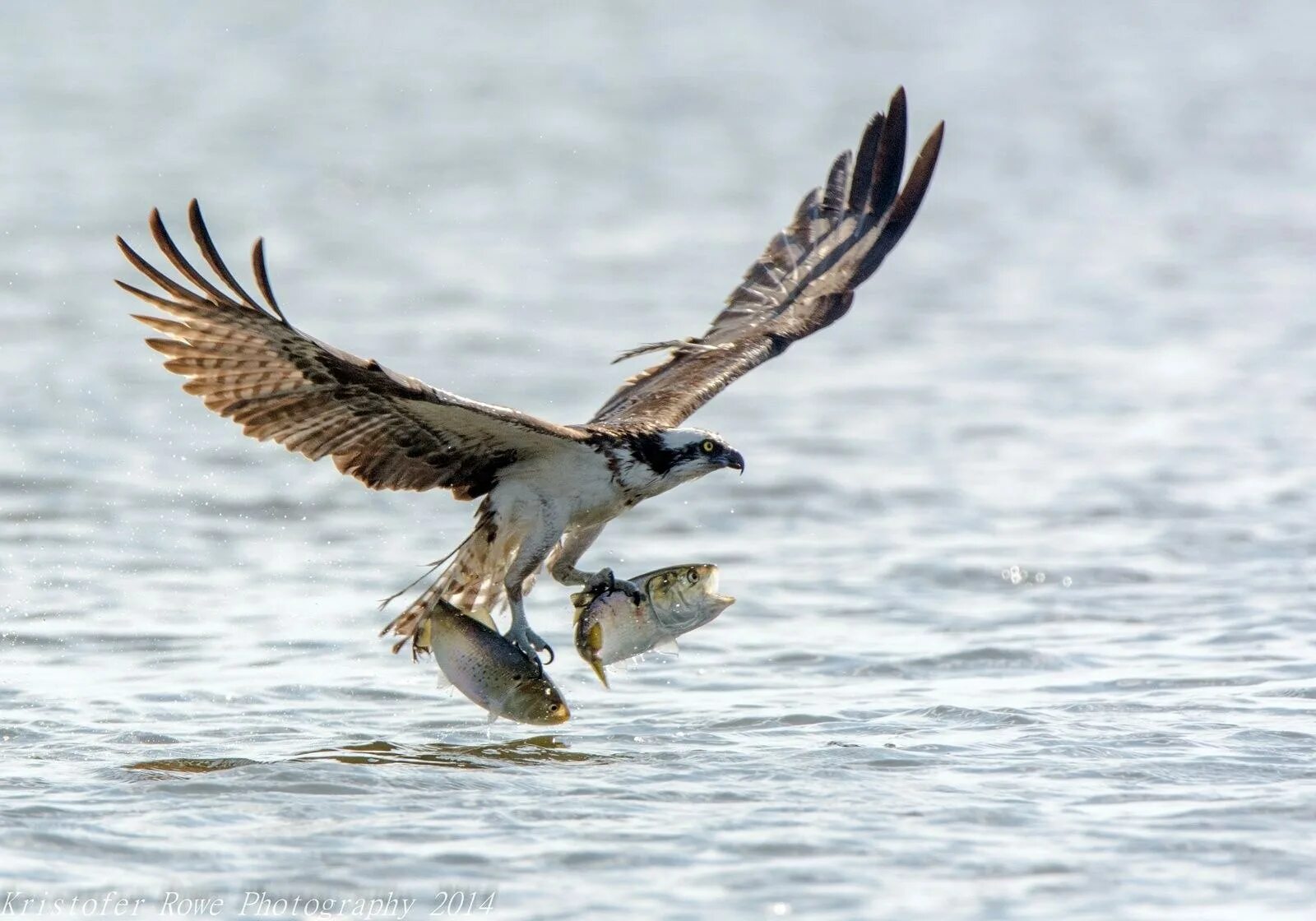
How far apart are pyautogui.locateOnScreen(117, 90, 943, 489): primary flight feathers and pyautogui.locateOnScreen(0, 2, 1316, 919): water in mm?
1312

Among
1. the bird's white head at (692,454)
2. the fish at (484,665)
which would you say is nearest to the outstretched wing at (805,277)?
the bird's white head at (692,454)

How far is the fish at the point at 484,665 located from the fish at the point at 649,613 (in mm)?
241

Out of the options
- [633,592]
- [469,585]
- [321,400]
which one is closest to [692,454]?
[633,592]

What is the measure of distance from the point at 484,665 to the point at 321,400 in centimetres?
124

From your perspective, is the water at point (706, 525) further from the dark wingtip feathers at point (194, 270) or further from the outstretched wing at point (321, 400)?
the dark wingtip feathers at point (194, 270)

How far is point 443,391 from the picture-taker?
8.16 meters

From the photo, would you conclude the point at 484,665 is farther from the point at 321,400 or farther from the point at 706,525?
the point at 706,525

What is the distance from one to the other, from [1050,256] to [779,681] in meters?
14.6

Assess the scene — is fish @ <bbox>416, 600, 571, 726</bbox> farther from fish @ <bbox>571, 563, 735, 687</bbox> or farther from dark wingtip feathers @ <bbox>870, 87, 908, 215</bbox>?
dark wingtip feathers @ <bbox>870, 87, 908, 215</bbox>

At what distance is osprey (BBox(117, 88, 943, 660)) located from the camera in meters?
7.52

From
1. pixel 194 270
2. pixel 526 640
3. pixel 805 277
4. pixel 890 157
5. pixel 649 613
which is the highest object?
pixel 890 157

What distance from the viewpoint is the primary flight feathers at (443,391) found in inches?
295

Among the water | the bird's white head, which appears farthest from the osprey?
the water

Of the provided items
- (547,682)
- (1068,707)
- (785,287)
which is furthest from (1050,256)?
(547,682)
